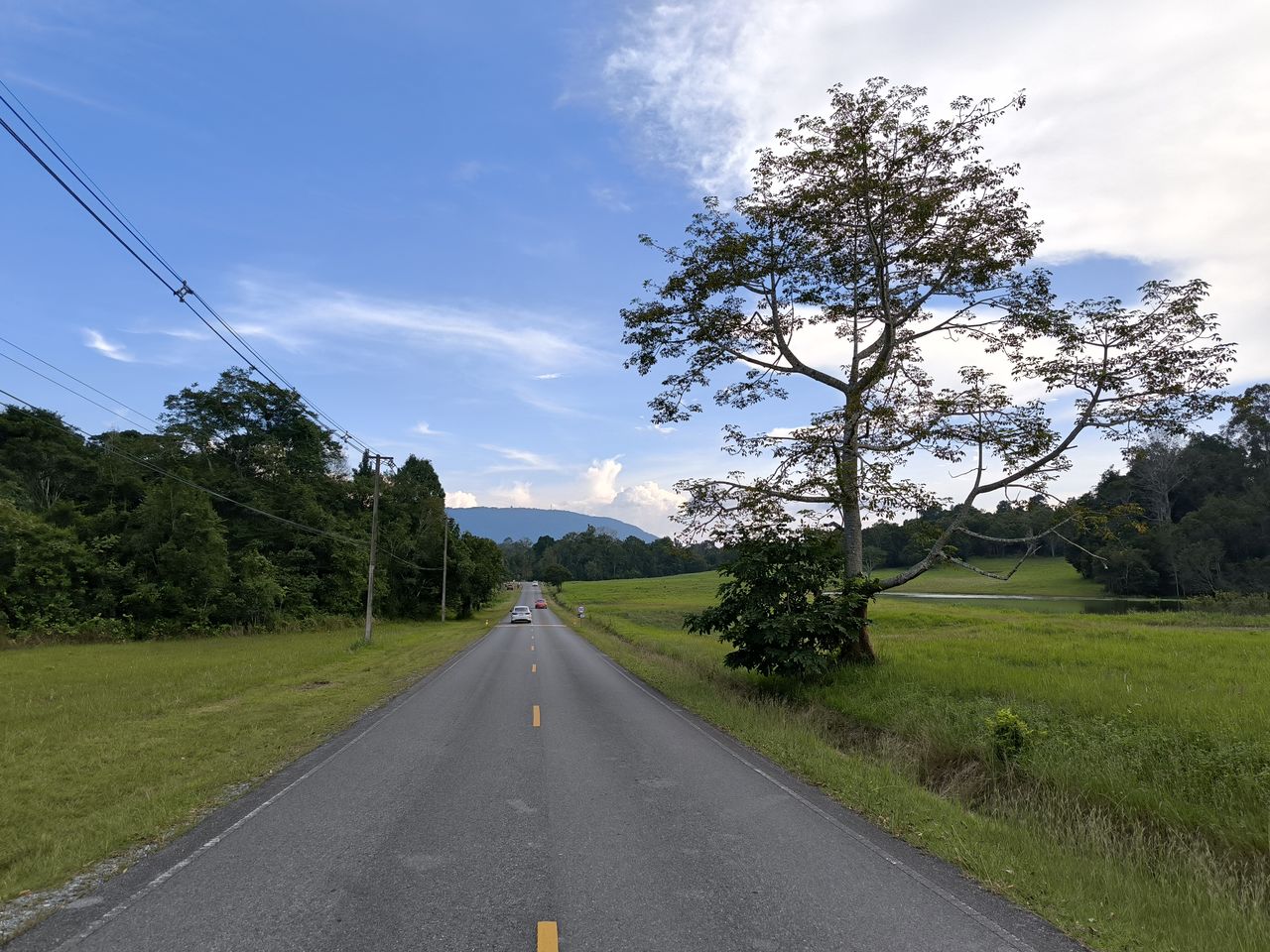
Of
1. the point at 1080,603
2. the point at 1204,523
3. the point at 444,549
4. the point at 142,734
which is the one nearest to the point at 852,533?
the point at 142,734

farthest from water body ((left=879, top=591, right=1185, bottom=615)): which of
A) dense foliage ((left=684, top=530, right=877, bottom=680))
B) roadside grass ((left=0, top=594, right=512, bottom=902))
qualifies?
roadside grass ((left=0, top=594, right=512, bottom=902))

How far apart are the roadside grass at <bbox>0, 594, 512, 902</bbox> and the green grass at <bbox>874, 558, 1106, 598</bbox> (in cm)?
6878

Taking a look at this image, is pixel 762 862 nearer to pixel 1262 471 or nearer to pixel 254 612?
pixel 254 612

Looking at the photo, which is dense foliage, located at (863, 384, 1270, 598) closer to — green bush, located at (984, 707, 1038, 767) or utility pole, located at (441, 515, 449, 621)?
utility pole, located at (441, 515, 449, 621)

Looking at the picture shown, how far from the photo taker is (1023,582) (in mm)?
93438

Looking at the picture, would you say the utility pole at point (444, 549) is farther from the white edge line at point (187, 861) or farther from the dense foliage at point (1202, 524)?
the white edge line at point (187, 861)

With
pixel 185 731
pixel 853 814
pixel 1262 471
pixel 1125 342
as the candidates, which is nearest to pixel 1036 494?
pixel 1125 342

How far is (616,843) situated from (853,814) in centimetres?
276

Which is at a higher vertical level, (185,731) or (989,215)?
(989,215)

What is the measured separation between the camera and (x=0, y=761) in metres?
9.11

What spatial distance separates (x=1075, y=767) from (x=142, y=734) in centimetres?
1462

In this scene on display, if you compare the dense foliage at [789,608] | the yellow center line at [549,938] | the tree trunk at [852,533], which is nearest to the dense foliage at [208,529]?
the dense foliage at [789,608]

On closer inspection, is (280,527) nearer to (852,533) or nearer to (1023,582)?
(852,533)

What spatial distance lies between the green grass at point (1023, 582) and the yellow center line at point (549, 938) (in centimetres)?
7580
